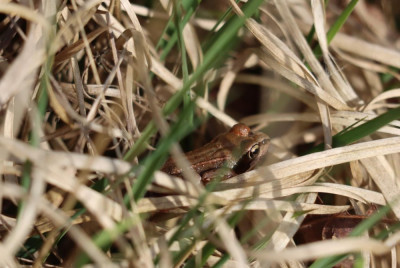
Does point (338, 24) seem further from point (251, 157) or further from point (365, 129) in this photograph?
point (251, 157)

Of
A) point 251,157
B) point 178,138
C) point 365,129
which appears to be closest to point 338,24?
point 365,129

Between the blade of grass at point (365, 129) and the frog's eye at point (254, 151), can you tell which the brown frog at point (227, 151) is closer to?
the frog's eye at point (254, 151)

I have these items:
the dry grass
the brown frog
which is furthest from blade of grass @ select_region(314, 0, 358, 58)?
the brown frog

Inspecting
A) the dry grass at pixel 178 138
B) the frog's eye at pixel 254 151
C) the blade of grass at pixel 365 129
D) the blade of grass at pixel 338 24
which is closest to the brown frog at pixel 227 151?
the frog's eye at pixel 254 151

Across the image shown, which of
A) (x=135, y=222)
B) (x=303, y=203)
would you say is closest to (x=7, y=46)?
(x=135, y=222)

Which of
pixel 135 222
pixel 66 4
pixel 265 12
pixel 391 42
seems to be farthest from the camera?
pixel 391 42

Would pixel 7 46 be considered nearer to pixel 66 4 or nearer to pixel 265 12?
pixel 66 4
